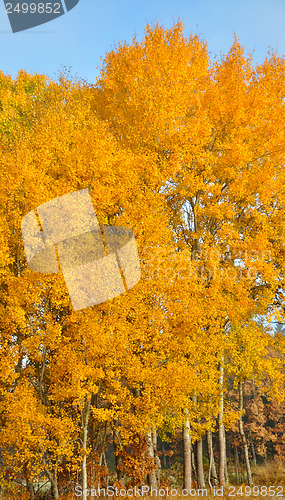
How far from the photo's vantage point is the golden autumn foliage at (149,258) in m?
12.0

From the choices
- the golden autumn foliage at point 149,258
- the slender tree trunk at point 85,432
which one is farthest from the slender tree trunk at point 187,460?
the slender tree trunk at point 85,432

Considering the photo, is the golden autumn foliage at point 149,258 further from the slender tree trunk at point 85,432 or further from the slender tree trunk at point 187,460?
the slender tree trunk at point 187,460

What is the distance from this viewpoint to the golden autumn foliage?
39.3 ft

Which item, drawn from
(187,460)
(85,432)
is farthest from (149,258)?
(187,460)

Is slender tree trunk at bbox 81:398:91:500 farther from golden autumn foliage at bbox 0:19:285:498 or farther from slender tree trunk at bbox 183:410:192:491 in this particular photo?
slender tree trunk at bbox 183:410:192:491

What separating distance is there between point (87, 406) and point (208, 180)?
33.0 ft

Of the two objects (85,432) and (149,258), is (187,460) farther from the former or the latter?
(149,258)

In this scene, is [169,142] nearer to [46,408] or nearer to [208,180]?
[208,180]

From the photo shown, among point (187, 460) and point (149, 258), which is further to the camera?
point (187, 460)

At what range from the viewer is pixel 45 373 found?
14.0m

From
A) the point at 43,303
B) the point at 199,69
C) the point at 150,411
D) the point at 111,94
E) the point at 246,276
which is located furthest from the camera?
the point at 111,94

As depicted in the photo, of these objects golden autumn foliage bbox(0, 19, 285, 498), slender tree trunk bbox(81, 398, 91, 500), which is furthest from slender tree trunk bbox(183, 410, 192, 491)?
slender tree trunk bbox(81, 398, 91, 500)

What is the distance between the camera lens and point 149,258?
13.1 m

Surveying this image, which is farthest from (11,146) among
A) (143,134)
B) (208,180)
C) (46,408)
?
(46,408)
